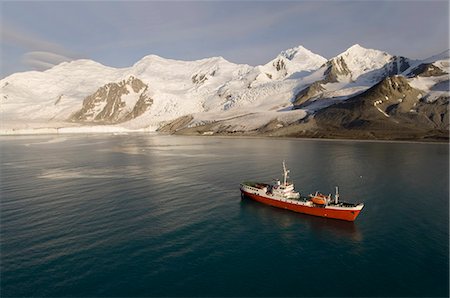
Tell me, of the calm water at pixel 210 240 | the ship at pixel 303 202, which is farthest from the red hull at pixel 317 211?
the calm water at pixel 210 240

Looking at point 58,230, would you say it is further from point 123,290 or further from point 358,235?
point 358,235

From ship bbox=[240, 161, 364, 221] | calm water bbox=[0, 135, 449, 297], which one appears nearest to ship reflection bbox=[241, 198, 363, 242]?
calm water bbox=[0, 135, 449, 297]

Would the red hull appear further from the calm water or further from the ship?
the calm water

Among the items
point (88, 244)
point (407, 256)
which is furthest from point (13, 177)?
point (407, 256)

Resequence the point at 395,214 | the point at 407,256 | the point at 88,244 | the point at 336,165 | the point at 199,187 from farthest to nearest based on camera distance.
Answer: the point at 336,165
the point at 199,187
the point at 395,214
the point at 88,244
the point at 407,256

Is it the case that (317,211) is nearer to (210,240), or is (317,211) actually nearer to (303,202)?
(303,202)

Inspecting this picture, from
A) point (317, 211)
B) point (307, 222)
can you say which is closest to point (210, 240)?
point (307, 222)
